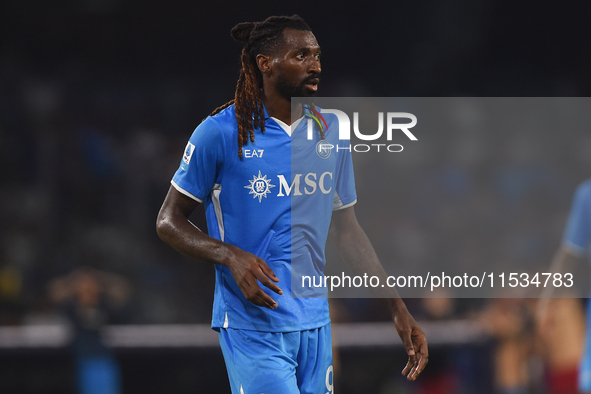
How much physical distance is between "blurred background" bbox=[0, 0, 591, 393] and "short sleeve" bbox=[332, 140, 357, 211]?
2.31m

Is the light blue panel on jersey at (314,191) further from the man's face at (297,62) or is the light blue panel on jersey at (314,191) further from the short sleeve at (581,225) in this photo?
the short sleeve at (581,225)

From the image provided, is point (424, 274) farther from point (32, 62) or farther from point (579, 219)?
point (32, 62)

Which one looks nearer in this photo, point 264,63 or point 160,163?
point 264,63

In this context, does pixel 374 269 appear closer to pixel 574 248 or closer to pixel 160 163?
pixel 574 248

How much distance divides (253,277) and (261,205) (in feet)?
0.93

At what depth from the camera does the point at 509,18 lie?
4488mm

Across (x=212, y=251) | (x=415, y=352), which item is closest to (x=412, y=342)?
(x=415, y=352)

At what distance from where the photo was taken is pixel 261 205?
194 cm

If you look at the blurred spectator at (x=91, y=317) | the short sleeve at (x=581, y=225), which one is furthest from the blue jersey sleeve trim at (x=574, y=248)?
the blurred spectator at (x=91, y=317)

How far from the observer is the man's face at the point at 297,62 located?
6.42ft

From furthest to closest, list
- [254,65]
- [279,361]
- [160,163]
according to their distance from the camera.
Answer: [160,163] < [254,65] < [279,361]

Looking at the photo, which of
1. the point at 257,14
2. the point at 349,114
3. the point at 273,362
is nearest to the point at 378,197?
the point at 349,114

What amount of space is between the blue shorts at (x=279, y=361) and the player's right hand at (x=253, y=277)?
183 millimetres

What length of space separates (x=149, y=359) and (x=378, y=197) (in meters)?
2.21
